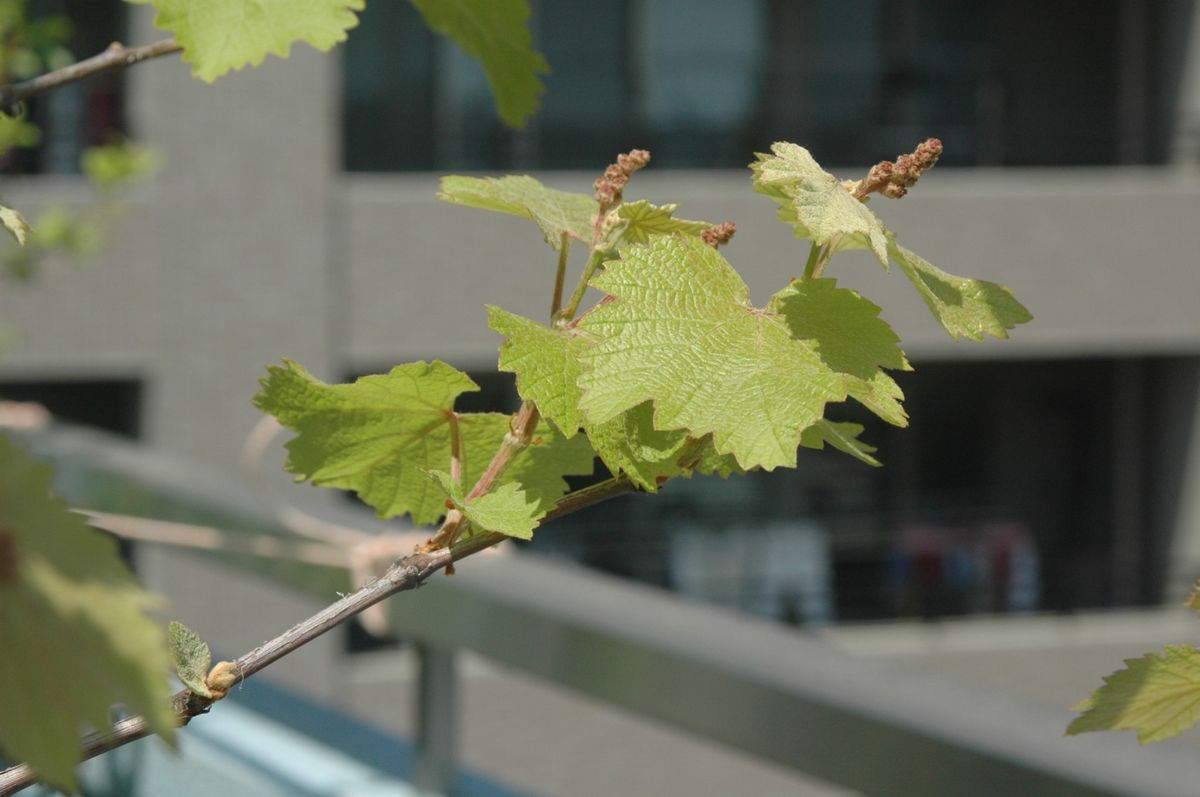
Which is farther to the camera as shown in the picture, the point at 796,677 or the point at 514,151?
the point at 514,151

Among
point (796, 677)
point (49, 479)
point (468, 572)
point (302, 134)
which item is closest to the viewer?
point (49, 479)

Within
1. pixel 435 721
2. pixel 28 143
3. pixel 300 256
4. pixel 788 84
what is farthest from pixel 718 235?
pixel 788 84

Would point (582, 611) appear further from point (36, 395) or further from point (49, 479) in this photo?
point (36, 395)

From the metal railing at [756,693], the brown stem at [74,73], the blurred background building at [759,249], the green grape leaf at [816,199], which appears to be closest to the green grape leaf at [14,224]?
the brown stem at [74,73]

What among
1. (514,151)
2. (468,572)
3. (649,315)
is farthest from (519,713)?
(649,315)

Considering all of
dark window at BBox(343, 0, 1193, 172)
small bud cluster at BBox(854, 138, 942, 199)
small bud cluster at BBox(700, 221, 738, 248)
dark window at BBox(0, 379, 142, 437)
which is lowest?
dark window at BBox(0, 379, 142, 437)

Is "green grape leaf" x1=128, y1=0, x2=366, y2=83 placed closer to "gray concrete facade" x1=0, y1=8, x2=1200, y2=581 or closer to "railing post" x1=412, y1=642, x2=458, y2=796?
"railing post" x1=412, y1=642, x2=458, y2=796

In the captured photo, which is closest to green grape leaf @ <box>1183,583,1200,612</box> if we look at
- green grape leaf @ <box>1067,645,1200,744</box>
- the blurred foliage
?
green grape leaf @ <box>1067,645,1200,744</box>
